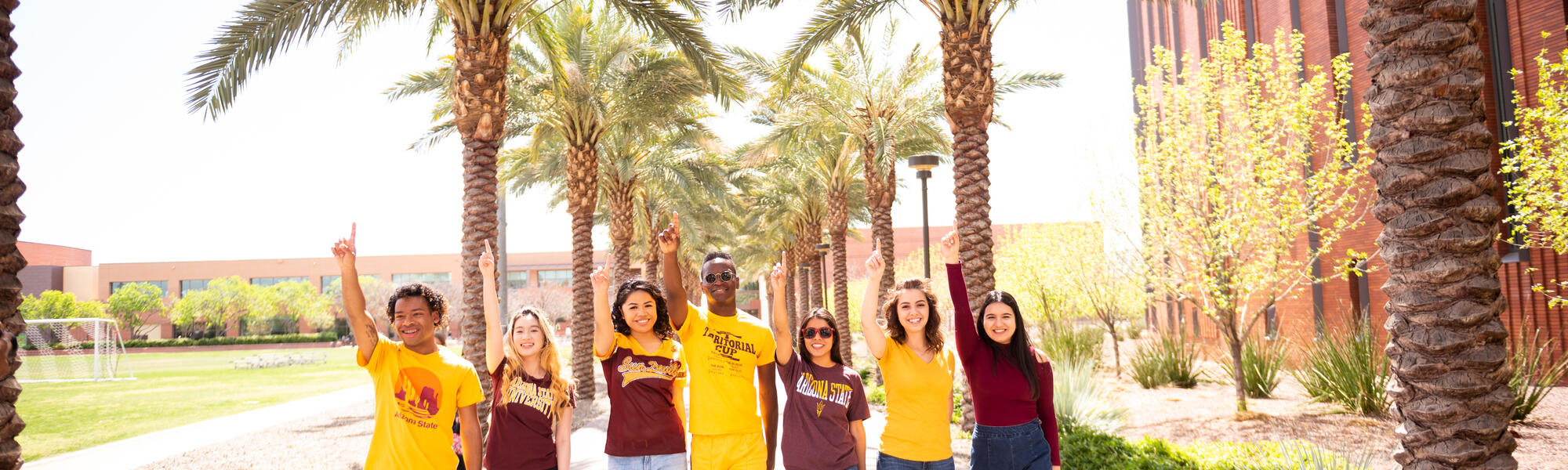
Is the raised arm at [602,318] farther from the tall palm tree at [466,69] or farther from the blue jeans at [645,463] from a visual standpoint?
the tall palm tree at [466,69]

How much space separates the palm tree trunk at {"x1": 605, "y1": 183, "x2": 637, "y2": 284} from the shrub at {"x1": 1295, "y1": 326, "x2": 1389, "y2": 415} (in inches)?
532

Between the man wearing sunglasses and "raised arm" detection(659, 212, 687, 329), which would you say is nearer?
the man wearing sunglasses

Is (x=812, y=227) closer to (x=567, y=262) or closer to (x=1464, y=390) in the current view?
(x=1464, y=390)

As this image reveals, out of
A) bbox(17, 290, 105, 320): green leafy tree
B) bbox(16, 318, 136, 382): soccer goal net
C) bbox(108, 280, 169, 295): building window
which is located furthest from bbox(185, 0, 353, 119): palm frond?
bbox(108, 280, 169, 295): building window

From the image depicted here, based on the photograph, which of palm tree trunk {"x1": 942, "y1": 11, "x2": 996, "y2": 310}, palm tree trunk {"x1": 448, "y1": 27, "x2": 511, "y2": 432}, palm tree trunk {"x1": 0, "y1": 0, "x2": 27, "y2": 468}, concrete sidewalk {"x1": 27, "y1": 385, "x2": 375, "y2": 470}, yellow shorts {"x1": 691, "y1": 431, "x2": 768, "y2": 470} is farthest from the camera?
concrete sidewalk {"x1": 27, "y1": 385, "x2": 375, "y2": 470}

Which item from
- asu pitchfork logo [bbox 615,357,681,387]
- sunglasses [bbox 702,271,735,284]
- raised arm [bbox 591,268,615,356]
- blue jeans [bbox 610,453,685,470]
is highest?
sunglasses [bbox 702,271,735,284]

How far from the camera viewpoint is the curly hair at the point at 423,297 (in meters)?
4.21

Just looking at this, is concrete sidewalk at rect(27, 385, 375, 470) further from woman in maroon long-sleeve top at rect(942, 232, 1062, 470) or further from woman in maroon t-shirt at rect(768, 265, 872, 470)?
woman in maroon long-sleeve top at rect(942, 232, 1062, 470)

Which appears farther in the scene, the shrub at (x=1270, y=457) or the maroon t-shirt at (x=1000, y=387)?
the shrub at (x=1270, y=457)

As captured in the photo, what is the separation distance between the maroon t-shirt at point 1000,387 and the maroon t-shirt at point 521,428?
7.32 ft

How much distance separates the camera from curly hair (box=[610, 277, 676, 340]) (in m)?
4.65

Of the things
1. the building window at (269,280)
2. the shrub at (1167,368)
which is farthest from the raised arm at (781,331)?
the building window at (269,280)

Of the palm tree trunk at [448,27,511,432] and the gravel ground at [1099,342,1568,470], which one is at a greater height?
the palm tree trunk at [448,27,511,432]

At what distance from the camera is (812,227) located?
2862 cm
